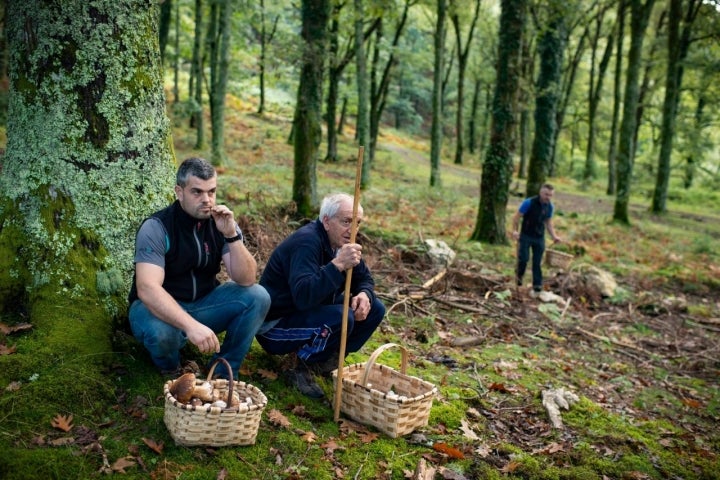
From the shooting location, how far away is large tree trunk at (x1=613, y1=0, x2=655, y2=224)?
1784cm

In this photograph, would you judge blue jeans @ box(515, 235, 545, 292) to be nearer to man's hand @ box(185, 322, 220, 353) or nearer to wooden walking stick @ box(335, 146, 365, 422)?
wooden walking stick @ box(335, 146, 365, 422)

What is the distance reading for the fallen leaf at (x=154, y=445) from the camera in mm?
3361

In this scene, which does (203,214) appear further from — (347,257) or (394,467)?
(394,467)

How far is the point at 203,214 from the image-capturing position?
12.4 feet

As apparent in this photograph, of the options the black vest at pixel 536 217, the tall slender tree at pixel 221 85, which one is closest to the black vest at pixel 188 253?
the black vest at pixel 536 217

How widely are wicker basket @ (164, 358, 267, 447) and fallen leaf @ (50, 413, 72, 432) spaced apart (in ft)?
1.86

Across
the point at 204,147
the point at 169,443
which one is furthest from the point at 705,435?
the point at 204,147

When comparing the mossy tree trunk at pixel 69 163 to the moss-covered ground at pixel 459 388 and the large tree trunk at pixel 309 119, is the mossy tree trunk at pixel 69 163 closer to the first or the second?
the moss-covered ground at pixel 459 388

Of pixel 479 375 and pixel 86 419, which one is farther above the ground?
pixel 86 419

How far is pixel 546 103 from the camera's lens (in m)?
15.7

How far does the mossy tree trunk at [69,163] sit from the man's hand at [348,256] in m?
1.72

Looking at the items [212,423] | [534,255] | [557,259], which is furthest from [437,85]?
[212,423]

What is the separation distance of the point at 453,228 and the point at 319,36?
5740 mm

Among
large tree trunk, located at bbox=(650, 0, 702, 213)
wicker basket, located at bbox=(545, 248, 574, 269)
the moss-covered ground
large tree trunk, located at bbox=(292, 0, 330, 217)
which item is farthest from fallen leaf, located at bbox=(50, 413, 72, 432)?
large tree trunk, located at bbox=(650, 0, 702, 213)
